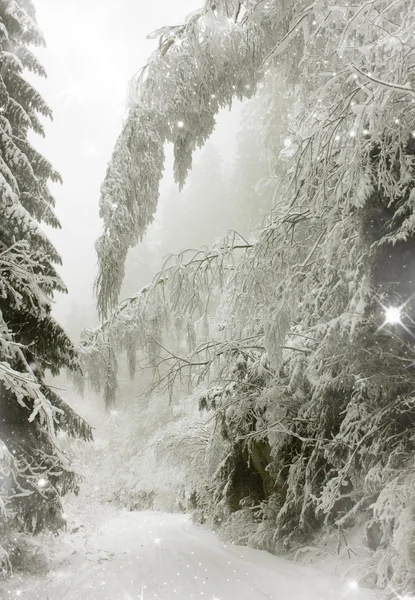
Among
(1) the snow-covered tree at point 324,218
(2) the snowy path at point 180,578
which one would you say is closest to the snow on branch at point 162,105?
(1) the snow-covered tree at point 324,218

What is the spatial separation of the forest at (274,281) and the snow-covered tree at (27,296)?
27 mm

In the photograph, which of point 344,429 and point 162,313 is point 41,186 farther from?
point 344,429

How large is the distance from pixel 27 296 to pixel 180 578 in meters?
4.20

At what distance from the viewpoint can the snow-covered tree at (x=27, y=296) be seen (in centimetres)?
514

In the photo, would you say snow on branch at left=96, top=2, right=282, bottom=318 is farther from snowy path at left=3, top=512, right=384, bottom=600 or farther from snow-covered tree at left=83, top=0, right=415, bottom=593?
snowy path at left=3, top=512, right=384, bottom=600

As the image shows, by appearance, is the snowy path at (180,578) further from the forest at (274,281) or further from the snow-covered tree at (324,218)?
the snow-covered tree at (324,218)

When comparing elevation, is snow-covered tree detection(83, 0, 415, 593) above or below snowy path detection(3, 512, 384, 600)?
above

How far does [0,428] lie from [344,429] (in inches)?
160

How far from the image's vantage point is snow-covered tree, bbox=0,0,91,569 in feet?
16.9

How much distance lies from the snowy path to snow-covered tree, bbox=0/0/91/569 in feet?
2.71

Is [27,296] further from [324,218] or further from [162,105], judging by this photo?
[324,218]

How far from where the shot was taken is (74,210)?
79.4 m

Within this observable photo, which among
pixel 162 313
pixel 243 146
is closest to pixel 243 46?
pixel 162 313

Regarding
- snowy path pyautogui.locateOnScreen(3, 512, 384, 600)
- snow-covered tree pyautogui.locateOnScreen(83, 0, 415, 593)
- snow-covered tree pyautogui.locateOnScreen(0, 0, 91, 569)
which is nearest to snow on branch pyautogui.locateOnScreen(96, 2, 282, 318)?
snow-covered tree pyautogui.locateOnScreen(83, 0, 415, 593)
